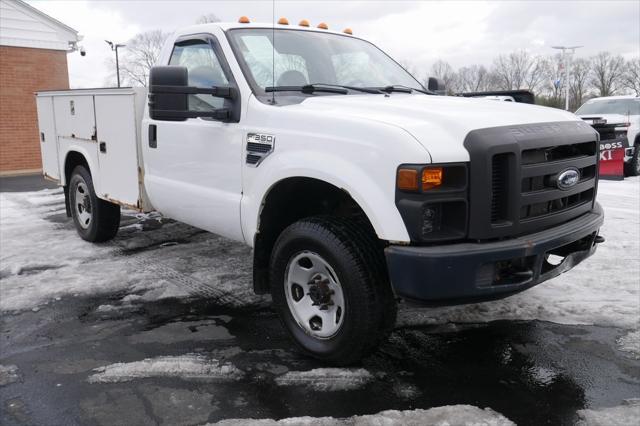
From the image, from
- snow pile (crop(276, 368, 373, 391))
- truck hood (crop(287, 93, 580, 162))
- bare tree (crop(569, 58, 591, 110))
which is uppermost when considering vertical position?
bare tree (crop(569, 58, 591, 110))

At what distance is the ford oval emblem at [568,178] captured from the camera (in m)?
3.19

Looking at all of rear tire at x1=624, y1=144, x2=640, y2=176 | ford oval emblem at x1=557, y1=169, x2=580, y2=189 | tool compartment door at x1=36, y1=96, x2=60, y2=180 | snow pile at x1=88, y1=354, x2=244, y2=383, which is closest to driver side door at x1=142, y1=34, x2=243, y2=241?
snow pile at x1=88, y1=354, x2=244, y2=383

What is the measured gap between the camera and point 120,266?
18.4 feet

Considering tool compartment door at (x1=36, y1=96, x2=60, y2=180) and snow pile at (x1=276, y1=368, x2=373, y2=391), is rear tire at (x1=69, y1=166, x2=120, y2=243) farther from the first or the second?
snow pile at (x1=276, y1=368, x2=373, y2=391)

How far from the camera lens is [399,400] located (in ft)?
9.96

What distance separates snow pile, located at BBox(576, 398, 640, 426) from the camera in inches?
110

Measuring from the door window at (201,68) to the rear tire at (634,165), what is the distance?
11058 mm

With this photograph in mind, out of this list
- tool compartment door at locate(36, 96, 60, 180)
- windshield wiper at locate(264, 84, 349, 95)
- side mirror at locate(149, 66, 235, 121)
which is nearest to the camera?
side mirror at locate(149, 66, 235, 121)

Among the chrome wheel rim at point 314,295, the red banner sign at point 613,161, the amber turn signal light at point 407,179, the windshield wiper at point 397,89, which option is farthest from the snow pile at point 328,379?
the red banner sign at point 613,161

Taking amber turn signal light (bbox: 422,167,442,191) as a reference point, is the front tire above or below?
below

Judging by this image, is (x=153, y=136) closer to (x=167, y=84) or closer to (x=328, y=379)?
(x=167, y=84)

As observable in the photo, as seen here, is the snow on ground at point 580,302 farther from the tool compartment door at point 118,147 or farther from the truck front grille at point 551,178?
the tool compartment door at point 118,147

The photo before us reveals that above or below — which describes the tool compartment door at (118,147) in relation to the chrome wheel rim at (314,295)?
above

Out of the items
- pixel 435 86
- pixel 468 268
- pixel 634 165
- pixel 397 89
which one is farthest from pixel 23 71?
pixel 634 165
